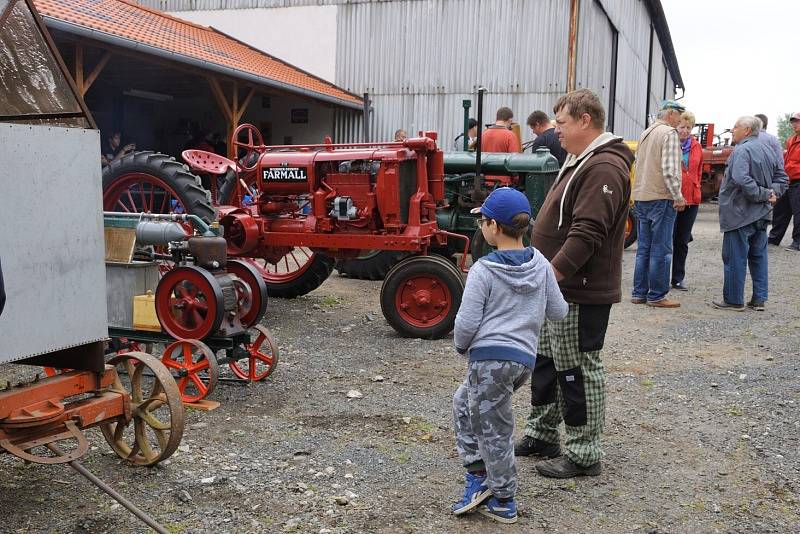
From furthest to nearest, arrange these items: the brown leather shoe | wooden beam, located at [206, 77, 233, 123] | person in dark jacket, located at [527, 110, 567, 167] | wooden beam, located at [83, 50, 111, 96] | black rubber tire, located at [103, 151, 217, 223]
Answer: wooden beam, located at [206, 77, 233, 123] < wooden beam, located at [83, 50, 111, 96] < person in dark jacket, located at [527, 110, 567, 167] < the brown leather shoe < black rubber tire, located at [103, 151, 217, 223]

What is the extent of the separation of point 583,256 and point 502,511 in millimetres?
1097

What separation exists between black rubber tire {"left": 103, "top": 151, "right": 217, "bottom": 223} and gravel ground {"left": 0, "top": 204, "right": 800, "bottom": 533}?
4.76 feet

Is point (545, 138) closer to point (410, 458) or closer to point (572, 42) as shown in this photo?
point (410, 458)

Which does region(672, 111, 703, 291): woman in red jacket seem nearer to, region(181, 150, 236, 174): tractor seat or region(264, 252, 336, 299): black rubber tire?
region(264, 252, 336, 299): black rubber tire

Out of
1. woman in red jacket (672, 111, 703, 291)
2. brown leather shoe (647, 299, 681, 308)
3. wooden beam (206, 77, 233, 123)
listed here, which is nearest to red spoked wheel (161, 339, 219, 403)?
brown leather shoe (647, 299, 681, 308)

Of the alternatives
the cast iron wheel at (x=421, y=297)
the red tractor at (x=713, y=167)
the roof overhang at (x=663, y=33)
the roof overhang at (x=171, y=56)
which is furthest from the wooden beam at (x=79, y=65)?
the roof overhang at (x=663, y=33)

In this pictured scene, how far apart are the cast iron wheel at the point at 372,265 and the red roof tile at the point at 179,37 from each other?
4894 millimetres

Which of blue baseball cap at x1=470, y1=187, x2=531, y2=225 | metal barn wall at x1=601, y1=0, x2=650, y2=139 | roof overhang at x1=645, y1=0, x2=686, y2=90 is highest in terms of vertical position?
roof overhang at x1=645, y1=0, x2=686, y2=90

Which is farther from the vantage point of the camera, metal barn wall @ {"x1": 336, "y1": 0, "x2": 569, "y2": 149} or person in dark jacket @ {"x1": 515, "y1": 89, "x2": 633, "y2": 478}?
metal barn wall @ {"x1": 336, "y1": 0, "x2": 569, "y2": 149}

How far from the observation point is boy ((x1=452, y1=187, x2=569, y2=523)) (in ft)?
9.75

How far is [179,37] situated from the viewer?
48.3ft

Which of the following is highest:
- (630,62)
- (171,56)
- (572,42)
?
(630,62)

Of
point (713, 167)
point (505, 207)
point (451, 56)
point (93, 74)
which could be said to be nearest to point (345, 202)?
point (505, 207)

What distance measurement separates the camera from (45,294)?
2.86 metres
